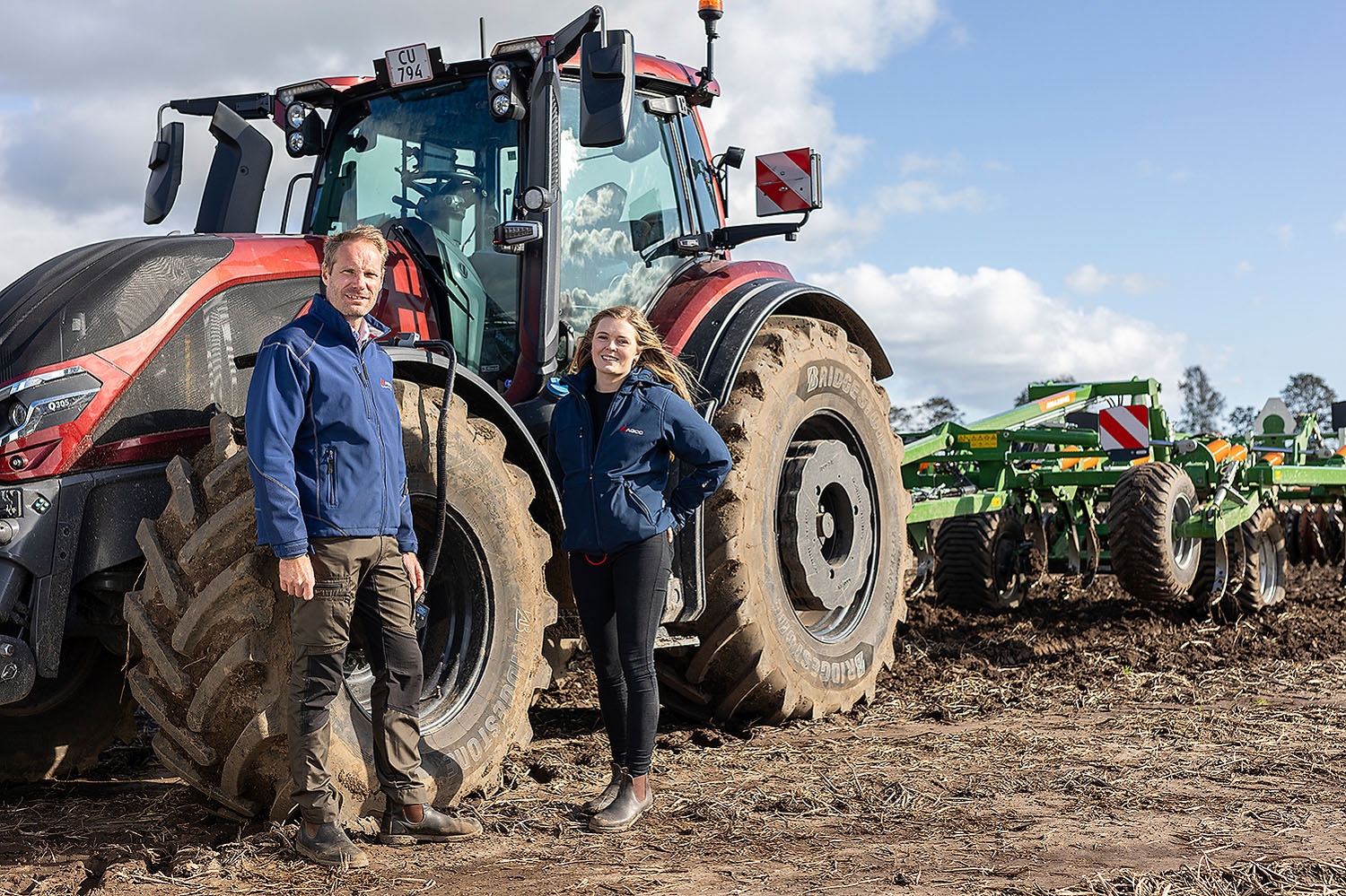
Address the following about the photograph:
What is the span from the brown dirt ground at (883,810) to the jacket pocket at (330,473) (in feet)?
3.14

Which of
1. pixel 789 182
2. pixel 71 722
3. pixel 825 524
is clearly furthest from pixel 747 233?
pixel 71 722

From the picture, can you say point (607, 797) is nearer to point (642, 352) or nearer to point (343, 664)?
point (343, 664)

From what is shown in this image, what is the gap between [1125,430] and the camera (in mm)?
9664

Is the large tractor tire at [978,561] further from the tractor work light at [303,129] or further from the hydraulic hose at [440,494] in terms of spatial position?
the hydraulic hose at [440,494]

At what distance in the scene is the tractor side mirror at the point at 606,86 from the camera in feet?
13.8

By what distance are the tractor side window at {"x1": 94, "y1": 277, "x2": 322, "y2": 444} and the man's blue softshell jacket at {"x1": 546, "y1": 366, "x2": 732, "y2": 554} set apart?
3.37 ft

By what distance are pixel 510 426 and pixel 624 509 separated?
0.74 meters

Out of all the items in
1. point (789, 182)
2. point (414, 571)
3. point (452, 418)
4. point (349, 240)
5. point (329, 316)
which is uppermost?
point (789, 182)

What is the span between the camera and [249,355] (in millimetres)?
4242

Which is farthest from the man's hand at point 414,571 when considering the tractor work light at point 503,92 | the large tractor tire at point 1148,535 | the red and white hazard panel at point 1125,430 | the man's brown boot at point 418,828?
the red and white hazard panel at point 1125,430

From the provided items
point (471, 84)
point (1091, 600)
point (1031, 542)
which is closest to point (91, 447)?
point (471, 84)

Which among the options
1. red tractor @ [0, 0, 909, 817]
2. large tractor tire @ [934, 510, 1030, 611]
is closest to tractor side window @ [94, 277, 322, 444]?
red tractor @ [0, 0, 909, 817]

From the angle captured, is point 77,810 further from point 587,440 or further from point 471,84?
point 471,84

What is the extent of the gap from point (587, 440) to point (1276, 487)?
7.67 m
